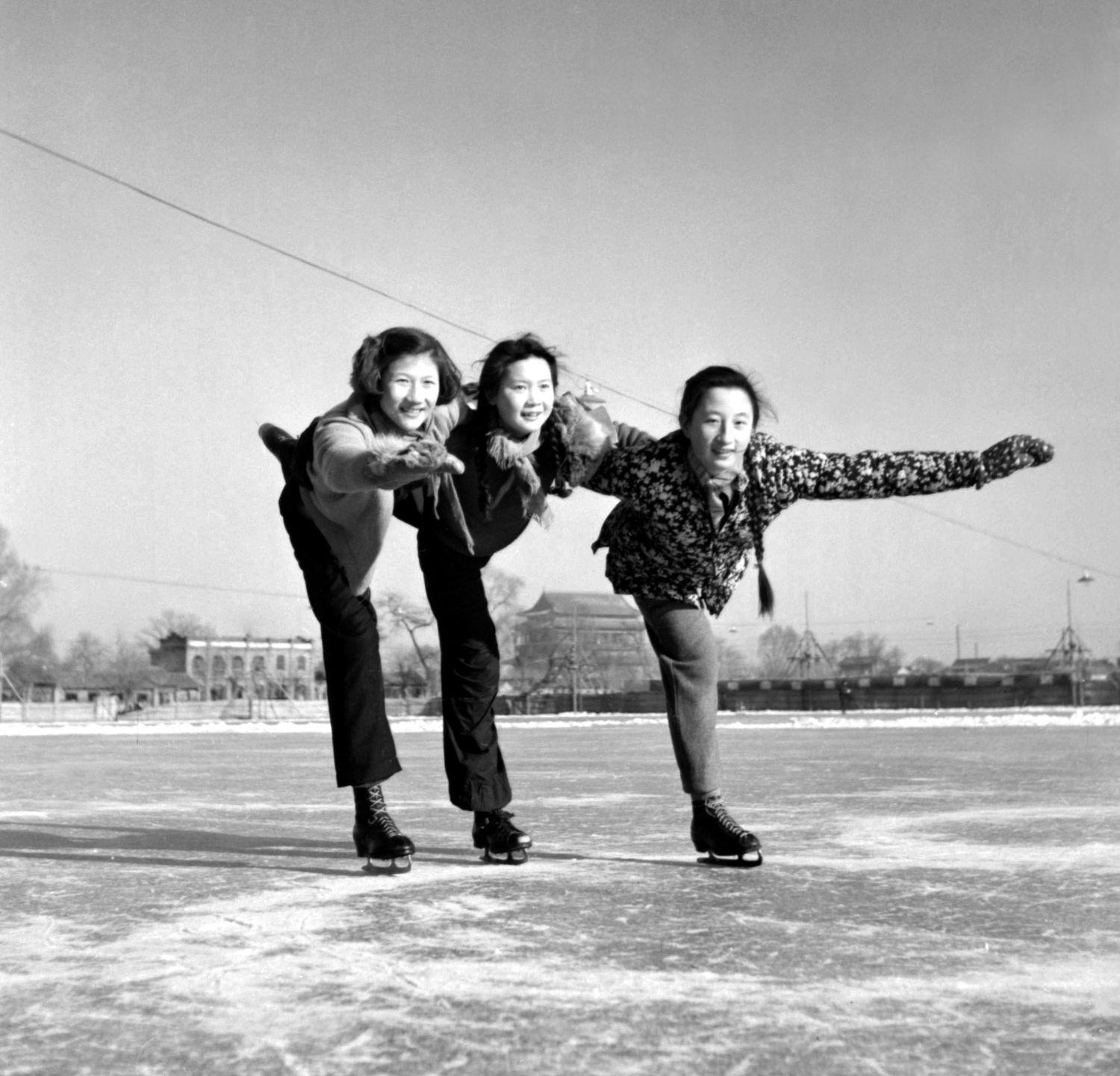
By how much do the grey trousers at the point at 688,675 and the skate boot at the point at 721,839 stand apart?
0.14 metres

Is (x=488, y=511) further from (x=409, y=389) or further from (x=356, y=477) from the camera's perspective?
(x=356, y=477)

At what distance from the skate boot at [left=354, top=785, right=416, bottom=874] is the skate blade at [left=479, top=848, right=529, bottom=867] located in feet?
0.62

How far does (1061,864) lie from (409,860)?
1.49 m

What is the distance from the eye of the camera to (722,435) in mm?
3100

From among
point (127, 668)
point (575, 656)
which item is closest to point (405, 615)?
point (575, 656)

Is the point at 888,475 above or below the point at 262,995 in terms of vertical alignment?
above

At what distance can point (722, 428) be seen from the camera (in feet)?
10.2

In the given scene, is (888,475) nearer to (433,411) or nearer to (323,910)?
(433,411)

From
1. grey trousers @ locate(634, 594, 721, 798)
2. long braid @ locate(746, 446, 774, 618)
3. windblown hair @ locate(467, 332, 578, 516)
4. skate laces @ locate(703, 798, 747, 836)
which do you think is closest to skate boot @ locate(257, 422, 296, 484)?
windblown hair @ locate(467, 332, 578, 516)

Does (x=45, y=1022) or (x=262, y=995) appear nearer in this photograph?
(x=45, y=1022)

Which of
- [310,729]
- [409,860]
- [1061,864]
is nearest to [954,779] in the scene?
[1061,864]

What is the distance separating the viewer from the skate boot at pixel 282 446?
322 centimetres

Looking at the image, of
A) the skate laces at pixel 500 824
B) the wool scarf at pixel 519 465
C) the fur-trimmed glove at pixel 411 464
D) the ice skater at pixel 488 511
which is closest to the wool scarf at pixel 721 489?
the ice skater at pixel 488 511

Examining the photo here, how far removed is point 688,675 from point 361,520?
92 cm
